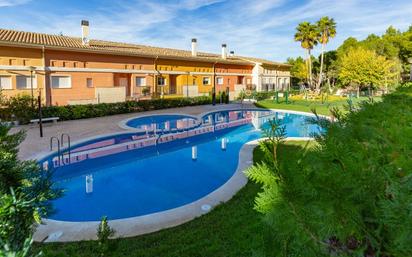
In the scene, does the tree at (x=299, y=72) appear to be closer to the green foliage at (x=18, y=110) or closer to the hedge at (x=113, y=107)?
the hedge at (x=113, y=107)

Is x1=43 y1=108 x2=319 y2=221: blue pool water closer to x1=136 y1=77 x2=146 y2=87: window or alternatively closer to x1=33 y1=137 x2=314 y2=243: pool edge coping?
x1=33 y1=137 x2=314 y2=243: pool edge coping

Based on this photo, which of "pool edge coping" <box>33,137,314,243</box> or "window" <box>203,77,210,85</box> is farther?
"window" <box>203,77,210,85</box>

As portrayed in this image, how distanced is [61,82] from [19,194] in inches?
874

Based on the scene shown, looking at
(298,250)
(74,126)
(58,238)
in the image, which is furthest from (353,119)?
(74,126)

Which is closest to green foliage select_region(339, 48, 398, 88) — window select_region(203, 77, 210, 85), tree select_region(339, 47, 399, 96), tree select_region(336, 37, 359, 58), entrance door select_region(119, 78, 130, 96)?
tree select_region(339, 47, 399, 96)

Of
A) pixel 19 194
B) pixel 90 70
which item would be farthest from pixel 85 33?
pixel 19 194

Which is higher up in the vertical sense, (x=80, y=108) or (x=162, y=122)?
(x=80, y=108)

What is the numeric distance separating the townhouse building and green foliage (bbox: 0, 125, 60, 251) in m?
17.9

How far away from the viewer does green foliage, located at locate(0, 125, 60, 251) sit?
1182 mm

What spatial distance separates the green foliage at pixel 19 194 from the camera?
118 cm

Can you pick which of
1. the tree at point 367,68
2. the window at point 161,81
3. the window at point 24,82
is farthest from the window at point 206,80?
the window at point 24,82

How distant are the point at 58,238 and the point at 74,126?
12.2 metres

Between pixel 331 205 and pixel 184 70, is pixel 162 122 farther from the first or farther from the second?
pixel 331 205

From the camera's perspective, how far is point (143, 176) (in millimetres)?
10102
